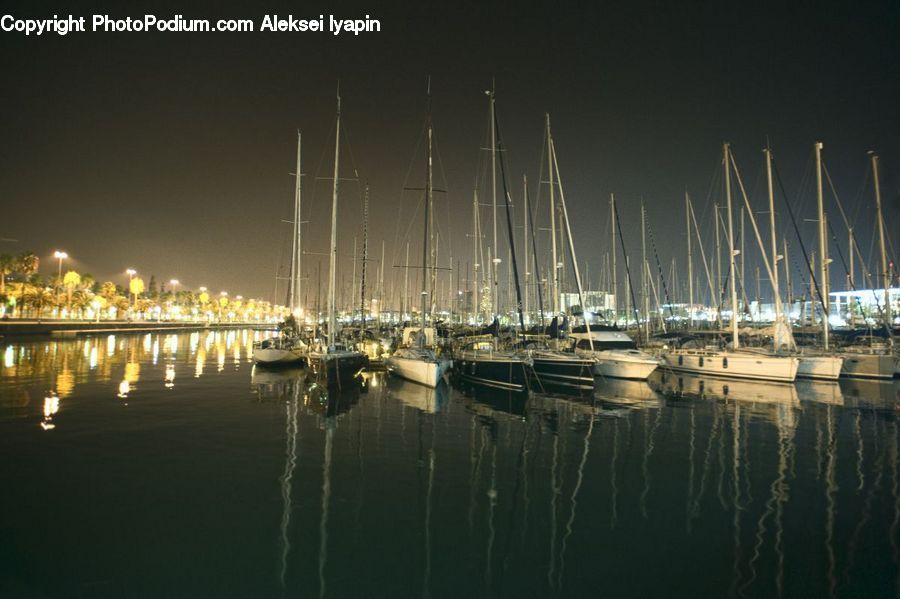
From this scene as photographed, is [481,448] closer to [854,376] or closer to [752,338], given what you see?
[854,376]

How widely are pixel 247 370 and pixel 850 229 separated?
52.3m

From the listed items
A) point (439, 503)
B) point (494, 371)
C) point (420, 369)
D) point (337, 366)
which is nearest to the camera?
point (439, 503)

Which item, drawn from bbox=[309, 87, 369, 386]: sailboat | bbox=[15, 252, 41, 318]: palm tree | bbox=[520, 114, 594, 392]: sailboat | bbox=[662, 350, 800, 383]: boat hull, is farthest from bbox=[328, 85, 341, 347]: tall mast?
bbox=[15, 252, 41, 318]: palm tree

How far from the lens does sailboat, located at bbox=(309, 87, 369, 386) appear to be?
2670 cm

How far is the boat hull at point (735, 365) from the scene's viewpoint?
101ft

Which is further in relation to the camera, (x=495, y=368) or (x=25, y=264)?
(x=25, y=264)

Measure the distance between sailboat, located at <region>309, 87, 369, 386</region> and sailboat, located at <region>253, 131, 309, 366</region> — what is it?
6.70m

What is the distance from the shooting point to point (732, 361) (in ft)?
111

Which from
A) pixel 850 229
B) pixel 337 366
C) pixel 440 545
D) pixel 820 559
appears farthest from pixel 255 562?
pixel 850 229

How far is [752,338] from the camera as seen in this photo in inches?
1821

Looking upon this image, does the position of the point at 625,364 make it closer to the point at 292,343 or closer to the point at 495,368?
the point at 495,368

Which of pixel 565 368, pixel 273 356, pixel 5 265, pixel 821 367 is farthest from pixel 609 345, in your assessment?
pixel 5 265

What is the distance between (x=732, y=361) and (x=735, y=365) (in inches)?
12.7

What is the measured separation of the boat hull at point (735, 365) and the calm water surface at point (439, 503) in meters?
12.3
